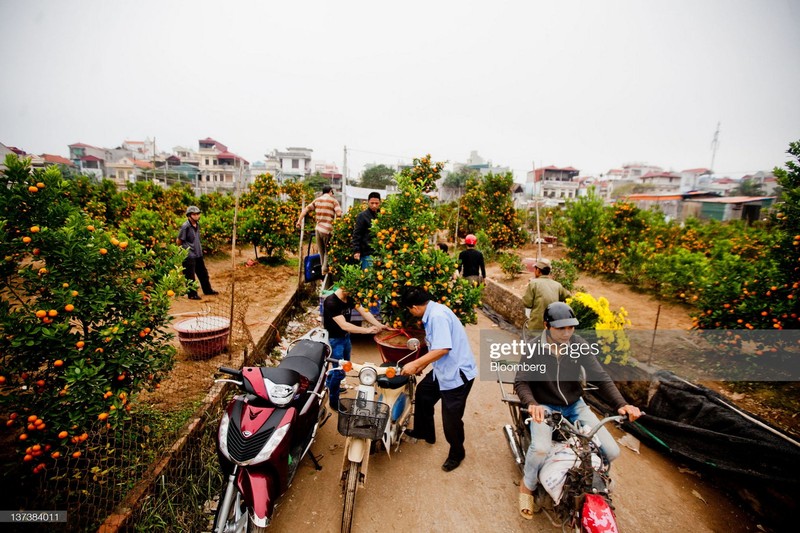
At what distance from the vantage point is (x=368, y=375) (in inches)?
115

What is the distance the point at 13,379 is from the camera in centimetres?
234

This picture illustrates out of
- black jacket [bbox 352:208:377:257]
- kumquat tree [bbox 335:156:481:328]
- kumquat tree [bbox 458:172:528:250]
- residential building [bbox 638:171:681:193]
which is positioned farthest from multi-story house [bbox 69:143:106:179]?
residential building [bbox 638:171:681:193]

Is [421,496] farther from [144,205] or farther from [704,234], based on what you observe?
[704,234]

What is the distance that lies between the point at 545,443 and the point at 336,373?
2.35 meters

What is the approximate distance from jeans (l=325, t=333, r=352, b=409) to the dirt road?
41 centimetres

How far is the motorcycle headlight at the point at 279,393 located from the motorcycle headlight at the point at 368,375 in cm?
57

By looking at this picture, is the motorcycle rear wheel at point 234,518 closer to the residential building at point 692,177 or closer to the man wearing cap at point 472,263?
the man wearing cap at point 472,263

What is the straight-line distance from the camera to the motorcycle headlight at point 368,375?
2.91m

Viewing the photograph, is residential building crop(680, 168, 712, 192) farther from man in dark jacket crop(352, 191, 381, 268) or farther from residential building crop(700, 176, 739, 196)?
man in dark jacket crop(352, 191, 381, 268)

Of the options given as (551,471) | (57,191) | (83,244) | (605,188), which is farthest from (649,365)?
(605,188)

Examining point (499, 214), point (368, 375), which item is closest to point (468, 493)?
point (368, 375)

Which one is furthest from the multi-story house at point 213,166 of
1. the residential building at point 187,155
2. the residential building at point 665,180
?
the residential building at point 665,180

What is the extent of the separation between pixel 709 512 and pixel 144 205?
1413 cm

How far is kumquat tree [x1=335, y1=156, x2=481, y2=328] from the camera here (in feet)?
14.4
